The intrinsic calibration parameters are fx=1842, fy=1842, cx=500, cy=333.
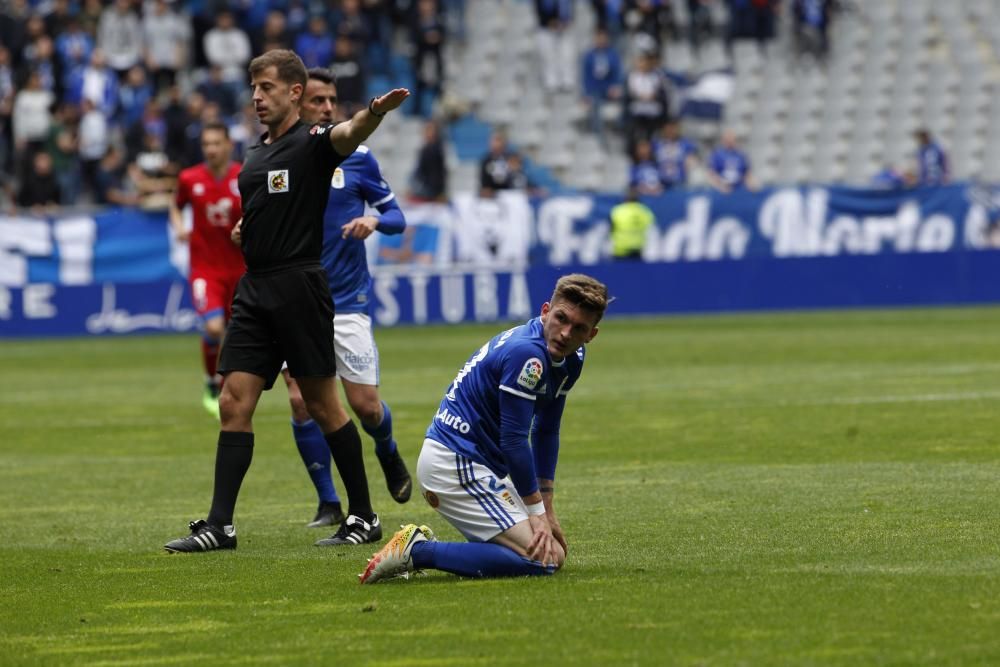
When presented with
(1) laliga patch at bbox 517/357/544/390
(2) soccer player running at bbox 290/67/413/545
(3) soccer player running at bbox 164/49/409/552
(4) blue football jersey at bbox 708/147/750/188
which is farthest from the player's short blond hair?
(4) blue football jersey at bbox 708/147/750/188

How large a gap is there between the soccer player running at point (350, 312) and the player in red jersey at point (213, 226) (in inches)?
177

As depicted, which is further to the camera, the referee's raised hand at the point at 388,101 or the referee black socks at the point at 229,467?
the referee black socks at the point at 229,467

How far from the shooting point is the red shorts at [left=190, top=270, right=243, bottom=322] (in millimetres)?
15094

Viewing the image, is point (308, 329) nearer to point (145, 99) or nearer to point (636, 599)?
point (636, 599)

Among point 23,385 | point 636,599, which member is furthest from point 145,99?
point 636,599

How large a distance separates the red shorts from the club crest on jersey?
6118mm

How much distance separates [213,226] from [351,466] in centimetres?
609

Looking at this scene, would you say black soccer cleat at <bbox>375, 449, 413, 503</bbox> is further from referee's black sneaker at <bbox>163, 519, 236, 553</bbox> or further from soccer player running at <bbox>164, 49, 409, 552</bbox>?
referee's black sneaker at <bbox>163, 519, 236, 553</bbox>

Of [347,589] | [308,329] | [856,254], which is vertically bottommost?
[856,254]

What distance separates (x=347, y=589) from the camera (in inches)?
302

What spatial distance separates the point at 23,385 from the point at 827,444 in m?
10.8

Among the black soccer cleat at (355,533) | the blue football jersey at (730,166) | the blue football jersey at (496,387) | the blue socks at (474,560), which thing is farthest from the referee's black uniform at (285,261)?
the blue football jersey at (730,166)

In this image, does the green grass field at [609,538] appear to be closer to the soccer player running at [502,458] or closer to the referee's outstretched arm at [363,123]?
the soccer player running at [502,458]

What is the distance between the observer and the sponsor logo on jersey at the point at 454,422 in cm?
786
